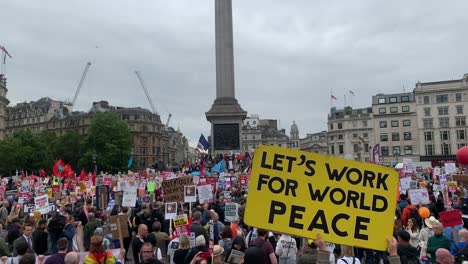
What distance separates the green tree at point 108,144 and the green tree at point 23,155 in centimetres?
765

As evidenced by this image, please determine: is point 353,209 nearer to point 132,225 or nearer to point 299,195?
point 299,195

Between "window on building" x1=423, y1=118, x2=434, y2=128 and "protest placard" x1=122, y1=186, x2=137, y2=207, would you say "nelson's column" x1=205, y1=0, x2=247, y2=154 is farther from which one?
"window on building" x1=423, y1=118, x2=434, y2=128

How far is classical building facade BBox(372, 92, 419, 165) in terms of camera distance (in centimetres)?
10688

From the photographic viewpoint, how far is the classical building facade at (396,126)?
107 metres

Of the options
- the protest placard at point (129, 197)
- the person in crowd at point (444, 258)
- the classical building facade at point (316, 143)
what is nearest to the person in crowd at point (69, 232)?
the protest placard at point (129, 197)

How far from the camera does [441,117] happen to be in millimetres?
100938

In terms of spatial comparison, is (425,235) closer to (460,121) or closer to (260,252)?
(260,252)

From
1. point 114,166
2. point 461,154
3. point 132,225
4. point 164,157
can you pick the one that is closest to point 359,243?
point 132,225

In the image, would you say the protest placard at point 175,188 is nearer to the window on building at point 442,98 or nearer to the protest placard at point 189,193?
the protest placard at point 189,193

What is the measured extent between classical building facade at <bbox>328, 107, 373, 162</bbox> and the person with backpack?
10915cm

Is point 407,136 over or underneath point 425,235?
over

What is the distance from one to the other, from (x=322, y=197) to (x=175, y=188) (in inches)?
428

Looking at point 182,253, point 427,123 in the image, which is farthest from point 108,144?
point 182,253

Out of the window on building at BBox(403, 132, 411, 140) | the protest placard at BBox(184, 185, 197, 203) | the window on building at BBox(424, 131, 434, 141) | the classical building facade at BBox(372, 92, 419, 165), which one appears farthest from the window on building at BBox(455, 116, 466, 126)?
the protest placard at BBox(184, 185, 197, 203)
